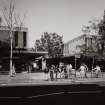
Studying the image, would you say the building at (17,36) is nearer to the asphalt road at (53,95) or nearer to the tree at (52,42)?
the asphalt road at (53,95)

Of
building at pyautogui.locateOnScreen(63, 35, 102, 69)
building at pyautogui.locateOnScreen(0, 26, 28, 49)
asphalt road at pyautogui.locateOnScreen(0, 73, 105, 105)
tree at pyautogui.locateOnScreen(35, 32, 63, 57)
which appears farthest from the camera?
tree at pyautogui.locateOnScreen(35, 32, 63, 57)

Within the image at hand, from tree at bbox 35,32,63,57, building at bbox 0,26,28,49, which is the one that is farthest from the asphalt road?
tree at bbox 35,32,63,57

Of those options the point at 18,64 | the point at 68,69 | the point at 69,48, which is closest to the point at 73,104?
the point at 68,69

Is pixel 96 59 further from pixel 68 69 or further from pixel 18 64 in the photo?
pixel 68 69

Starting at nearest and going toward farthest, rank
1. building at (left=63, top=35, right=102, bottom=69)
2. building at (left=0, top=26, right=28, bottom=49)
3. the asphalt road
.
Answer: the asphalt road
building at (left=63, top=35, right=102, bottom=69)
building at (left=0, top=26, right=28, bottom=49)

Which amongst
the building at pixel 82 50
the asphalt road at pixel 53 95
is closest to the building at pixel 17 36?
the building at pixel 82 50

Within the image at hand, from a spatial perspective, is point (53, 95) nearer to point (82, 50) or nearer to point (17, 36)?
point (82, 50)

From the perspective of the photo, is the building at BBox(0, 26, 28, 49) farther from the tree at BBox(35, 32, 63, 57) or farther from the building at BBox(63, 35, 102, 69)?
the tree at BBox(35, 32, 63, 57)

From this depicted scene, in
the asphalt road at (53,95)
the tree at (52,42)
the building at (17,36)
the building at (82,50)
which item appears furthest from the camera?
the tree at (52,42)

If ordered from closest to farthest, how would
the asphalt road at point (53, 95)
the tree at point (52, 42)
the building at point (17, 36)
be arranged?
the asphalt road at point (53, 95), the building at point (17, 36), the tree at point (52, 42)

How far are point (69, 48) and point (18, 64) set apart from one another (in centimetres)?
4904

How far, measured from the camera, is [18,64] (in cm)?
Answer: 4378

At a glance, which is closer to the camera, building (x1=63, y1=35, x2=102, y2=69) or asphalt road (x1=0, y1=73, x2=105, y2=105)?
Result: asphalt road (x1=0, y1=73, x2=105, y2=105)

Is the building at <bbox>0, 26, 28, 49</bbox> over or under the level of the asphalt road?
over
